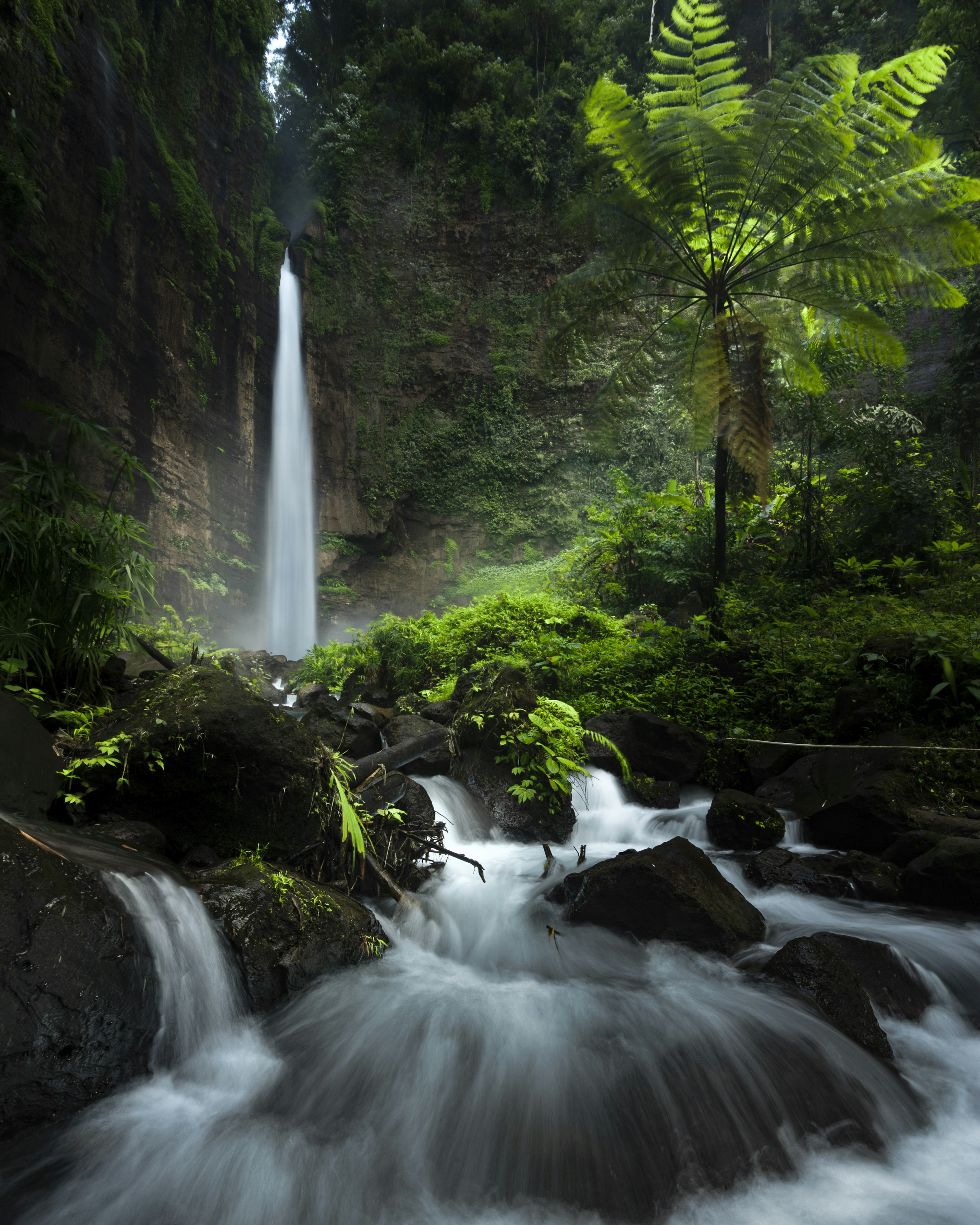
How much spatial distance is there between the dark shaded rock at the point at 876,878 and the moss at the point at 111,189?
15290 mm

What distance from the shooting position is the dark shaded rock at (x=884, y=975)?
300 cm

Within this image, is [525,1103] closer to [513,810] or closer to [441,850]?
[441,850]

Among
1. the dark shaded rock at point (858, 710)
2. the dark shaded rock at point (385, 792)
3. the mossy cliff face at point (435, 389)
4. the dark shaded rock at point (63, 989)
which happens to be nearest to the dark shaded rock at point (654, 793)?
the dark shaded rock at point (858, 710)

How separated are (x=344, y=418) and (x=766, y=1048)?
67.3 ft

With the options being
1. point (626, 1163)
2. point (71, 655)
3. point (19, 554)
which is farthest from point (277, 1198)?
point (19, 554)

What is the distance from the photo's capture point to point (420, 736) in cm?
526

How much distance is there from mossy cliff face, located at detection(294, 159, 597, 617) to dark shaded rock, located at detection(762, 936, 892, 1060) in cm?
1738

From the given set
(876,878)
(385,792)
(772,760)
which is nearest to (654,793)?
(772,760)

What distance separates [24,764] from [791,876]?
443 cm

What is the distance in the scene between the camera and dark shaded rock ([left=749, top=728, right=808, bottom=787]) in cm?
547

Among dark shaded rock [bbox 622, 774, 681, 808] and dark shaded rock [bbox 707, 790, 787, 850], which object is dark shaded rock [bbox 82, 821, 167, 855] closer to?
dark shaded rock [bbox 622, 774, 681, 808]

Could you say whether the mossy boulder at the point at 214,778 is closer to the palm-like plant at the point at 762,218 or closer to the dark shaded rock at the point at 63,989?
the dark shaded rock at the point at 63,989

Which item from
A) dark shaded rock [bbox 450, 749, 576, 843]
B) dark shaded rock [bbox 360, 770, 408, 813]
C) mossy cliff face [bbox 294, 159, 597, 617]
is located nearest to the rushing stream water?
dark shaded rock [bbox 360, 770, 408, 813]

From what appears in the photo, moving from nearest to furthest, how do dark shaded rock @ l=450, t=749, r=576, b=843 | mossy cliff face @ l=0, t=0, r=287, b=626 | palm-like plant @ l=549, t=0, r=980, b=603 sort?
1. dark shaded rock @ l=450, t=749, r=576, b=843
2. palm-like plant @ l=549, t=0, r=980, b=603
3. mossy cliff face @ l=0, t=0, r=287, b=626
